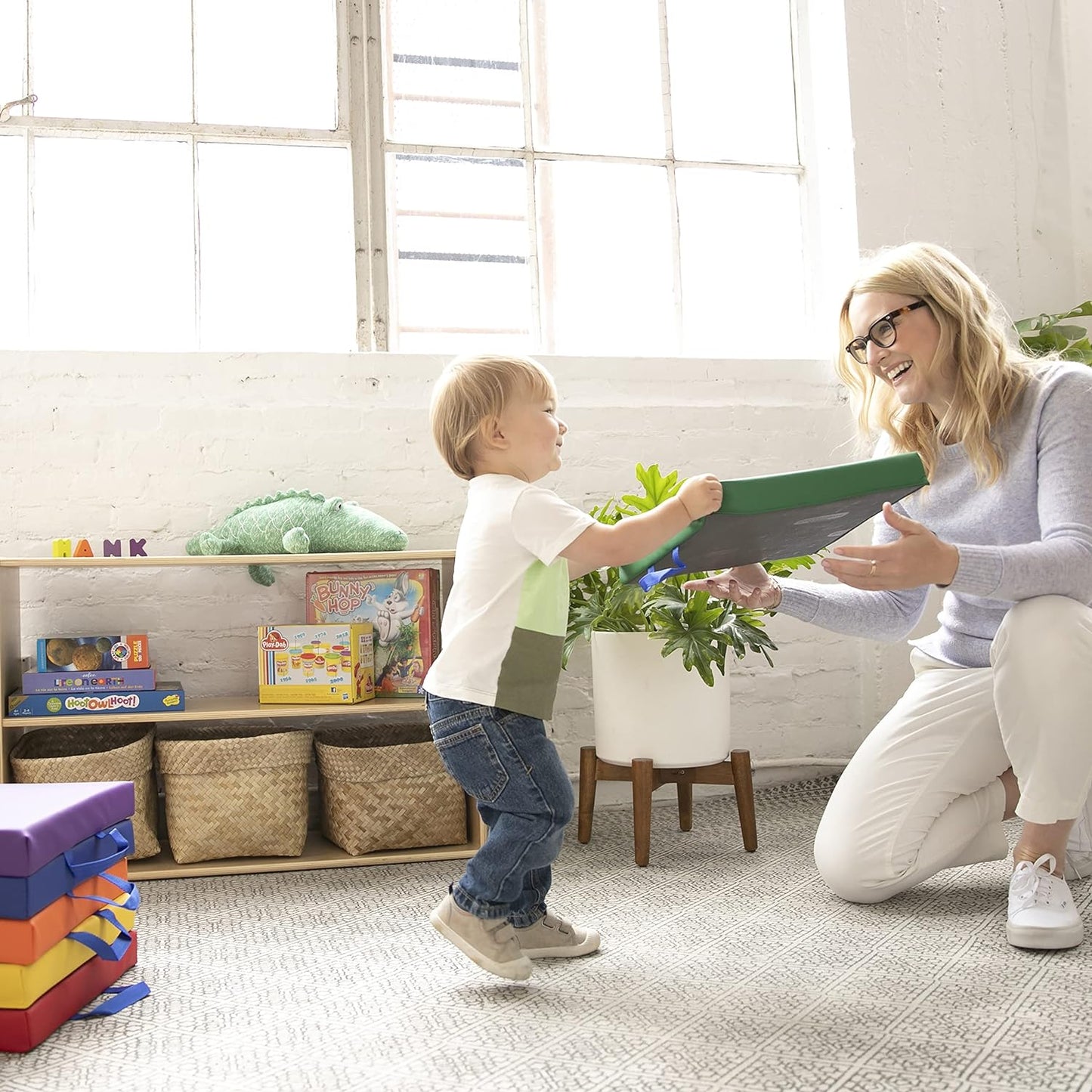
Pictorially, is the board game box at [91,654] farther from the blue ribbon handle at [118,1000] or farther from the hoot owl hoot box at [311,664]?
the blue ribbon handle at [118,1000]

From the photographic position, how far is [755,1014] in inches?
55.7

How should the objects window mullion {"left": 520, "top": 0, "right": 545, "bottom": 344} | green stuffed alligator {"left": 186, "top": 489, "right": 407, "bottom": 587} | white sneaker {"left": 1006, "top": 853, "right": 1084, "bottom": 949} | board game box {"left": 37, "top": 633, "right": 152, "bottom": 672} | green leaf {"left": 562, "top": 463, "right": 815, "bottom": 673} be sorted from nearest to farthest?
1. white sneaker {"left": 1006, "top": 853, "right": 1084, "bottom": 949}
2. green leaf {"left": 562, "top": 463, "right": 815, "bottom": 673}
3. board game box {"left": 37, "top": 633, "right": 152, "bottom": 672}
4. green stuffed alligator {"left": 186, "top": 489, "right": 407, "bottom": 587}
5. window mullion {"left": 520, "top": 0, "right": 545, "bottom": 344}

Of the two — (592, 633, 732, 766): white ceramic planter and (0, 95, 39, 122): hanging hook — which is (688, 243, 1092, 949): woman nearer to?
(592, 633, 732, 766): white ceramic planter

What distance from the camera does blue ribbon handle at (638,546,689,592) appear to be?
165 cm

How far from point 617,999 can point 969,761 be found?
30.1 inches

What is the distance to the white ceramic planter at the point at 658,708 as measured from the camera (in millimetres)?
2303

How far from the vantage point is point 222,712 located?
7.50 feet

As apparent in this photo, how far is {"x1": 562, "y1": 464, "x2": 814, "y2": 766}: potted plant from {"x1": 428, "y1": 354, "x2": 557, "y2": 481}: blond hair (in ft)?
2.36

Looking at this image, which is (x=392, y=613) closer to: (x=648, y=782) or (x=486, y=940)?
(x=648, y=782)

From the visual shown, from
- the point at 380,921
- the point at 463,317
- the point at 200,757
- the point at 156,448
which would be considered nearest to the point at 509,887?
the point at 380,921

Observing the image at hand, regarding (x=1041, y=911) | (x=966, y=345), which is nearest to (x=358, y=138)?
(x=966, y=345)

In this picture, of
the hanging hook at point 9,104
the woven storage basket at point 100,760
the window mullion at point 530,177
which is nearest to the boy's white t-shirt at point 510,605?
the woven storage basket at point 100,760

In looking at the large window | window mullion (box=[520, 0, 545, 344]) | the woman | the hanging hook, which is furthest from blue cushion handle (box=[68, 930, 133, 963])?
the hanging hook

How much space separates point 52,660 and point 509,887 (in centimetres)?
127
